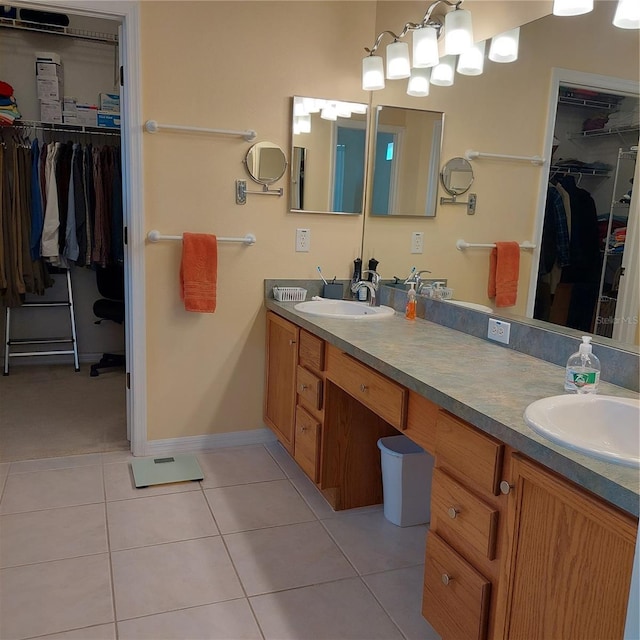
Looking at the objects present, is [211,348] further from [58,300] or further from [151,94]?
[58,300]

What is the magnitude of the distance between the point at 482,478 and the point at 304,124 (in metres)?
2.17

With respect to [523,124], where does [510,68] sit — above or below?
above

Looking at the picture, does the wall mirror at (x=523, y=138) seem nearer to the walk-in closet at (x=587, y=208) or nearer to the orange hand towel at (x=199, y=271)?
the walk-in closet at (x=587, y=208)

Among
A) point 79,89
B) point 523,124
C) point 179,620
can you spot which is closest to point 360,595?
point 179,620

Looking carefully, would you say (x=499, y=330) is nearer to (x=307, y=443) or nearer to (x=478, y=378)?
(x=478, y=378)

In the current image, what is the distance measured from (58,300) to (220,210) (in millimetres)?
2319

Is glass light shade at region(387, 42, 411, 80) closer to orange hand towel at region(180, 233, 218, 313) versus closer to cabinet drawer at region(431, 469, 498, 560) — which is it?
orange hand towel at region(180, 233, 218, 313)

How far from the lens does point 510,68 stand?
2215 mm

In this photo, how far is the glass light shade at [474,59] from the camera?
2.39 m

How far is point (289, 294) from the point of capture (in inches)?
121

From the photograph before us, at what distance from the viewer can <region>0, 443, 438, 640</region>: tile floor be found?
71.9 inches

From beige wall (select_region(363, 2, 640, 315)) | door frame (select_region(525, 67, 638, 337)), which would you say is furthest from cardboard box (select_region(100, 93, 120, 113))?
door frame (select_region(525, 67, 638, 337))

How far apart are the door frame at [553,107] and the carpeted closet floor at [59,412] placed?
224 cm

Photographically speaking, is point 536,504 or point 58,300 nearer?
point 536,504
